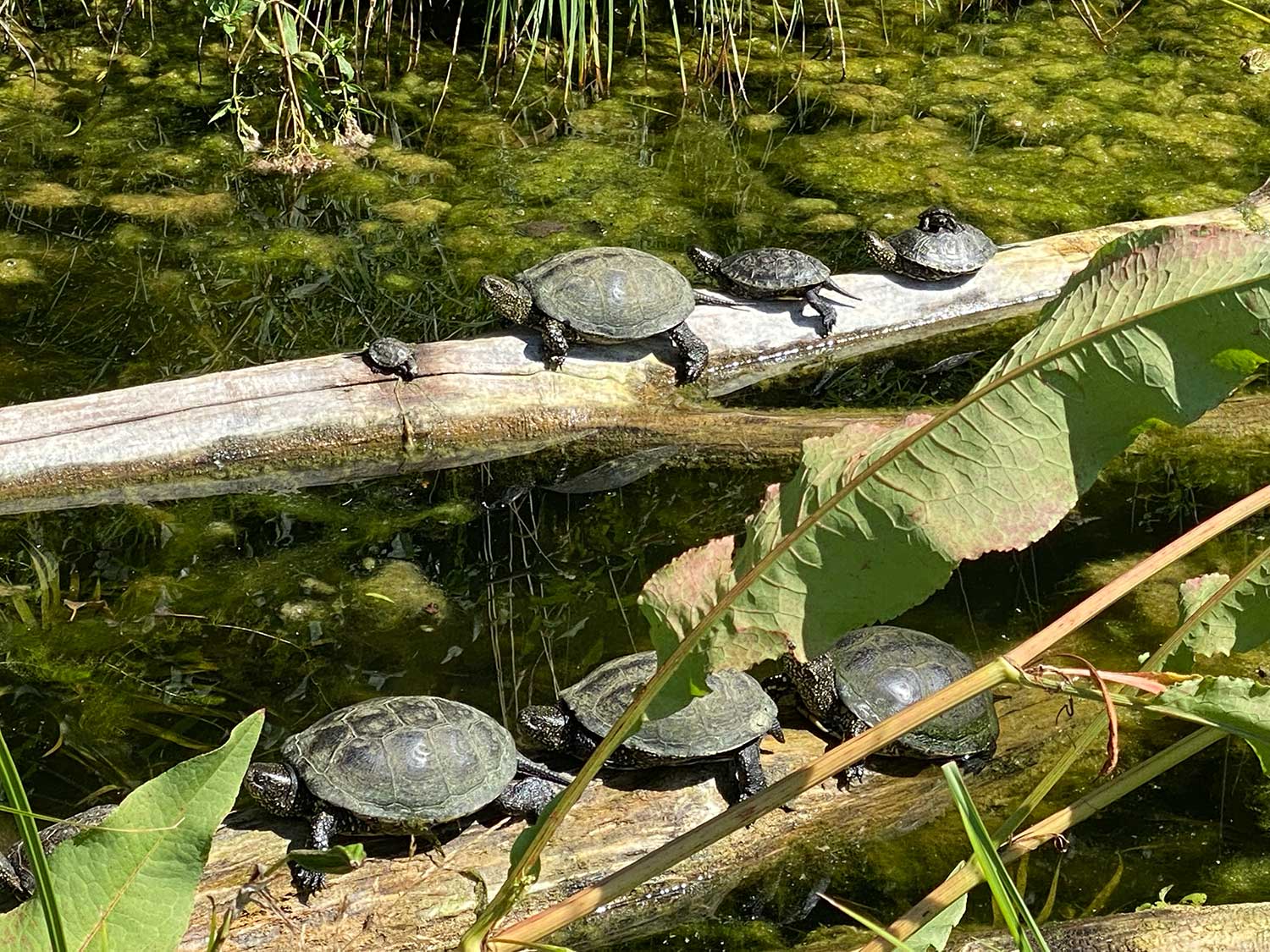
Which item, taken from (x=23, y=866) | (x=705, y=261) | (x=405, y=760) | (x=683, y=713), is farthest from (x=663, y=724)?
(x=705, y=261)

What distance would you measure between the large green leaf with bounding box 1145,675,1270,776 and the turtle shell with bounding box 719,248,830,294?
131 inches

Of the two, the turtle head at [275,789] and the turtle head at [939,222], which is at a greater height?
the turtle head at [939,222]

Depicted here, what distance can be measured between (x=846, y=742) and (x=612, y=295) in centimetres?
316

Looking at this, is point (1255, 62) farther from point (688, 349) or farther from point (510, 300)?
point (510, 300)

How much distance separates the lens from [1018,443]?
0.83 m

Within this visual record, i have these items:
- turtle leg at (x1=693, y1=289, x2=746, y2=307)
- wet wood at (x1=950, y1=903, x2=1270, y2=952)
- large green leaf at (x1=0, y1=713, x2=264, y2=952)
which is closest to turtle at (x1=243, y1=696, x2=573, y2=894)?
wet wood at (x1=950, y1=903, x2=1270, y2=952)

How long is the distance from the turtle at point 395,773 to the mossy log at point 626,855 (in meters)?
0.06

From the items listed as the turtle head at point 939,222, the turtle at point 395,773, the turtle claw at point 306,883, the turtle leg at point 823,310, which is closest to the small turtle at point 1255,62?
the turtle head at point 939,222

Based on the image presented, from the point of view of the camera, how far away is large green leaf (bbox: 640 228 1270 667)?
0.80 meters

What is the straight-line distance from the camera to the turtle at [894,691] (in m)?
2.52

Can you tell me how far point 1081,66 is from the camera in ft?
20.8

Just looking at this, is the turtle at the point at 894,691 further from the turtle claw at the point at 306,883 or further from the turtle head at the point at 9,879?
the turtle head at the point at 9,879

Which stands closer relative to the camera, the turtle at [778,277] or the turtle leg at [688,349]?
the turtle leg at [688,349]

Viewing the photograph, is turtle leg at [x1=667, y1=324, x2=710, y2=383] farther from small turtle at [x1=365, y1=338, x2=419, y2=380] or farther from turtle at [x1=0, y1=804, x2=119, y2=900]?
turtle at [x1=0, y1=804, x2=119, y2=900]
